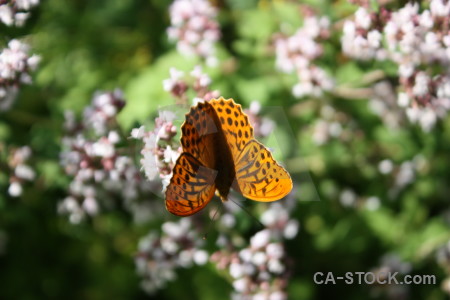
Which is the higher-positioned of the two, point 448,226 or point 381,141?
point 381,141

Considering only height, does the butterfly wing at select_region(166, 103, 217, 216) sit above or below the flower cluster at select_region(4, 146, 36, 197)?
above

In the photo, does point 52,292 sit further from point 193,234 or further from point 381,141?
point 381,141

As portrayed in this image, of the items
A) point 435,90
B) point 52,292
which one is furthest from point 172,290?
point 435,90

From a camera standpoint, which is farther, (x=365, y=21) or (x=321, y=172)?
(x=321, y=172)

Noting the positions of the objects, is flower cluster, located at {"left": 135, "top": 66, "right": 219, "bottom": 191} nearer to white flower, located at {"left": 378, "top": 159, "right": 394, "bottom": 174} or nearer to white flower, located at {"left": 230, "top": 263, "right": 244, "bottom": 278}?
white flower, located at {"left": 230, "top": 263, "right": 244, "bottom": 278}

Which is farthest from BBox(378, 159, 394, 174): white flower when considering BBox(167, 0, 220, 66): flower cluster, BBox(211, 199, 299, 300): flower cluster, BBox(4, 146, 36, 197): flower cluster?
BBox(4, 146, 36, 197): flower cluster

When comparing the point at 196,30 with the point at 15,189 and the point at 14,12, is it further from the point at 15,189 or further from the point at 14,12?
the point at 15,189

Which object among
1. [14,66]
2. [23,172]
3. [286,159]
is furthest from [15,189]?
[286,159]
